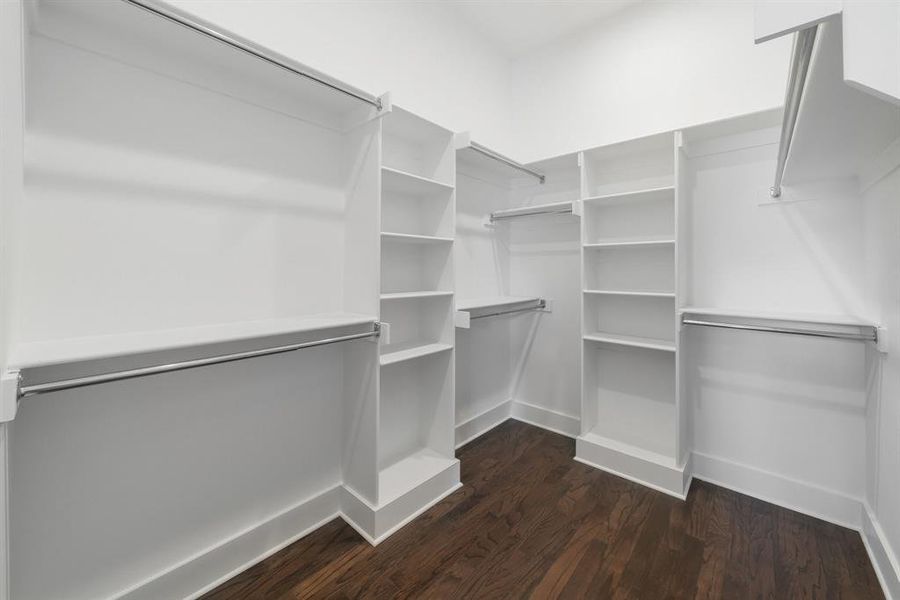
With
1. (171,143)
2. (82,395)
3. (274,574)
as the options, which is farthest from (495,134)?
(274,574)

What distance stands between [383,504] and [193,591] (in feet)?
2.66

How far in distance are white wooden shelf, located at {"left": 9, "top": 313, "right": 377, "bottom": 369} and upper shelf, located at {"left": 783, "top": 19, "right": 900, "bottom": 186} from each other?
1670mm

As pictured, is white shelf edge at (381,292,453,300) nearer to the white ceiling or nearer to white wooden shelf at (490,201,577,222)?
white wooden shelf at (490,201,577,222)

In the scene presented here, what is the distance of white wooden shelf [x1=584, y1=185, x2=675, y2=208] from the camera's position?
222cm

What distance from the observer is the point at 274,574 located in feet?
5.25

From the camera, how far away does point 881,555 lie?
61.8 inches

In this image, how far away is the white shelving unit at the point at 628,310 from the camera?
2.41 m

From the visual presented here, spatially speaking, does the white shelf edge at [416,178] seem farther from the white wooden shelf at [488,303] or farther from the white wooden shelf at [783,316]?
the white wooden shelf at [783,316]

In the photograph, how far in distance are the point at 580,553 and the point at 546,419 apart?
1370 mm

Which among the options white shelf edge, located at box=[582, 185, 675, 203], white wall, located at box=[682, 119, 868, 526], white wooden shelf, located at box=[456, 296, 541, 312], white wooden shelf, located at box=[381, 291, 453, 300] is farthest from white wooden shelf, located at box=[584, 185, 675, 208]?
white wooden shelf, located at box=[381, 291, 453, 300]

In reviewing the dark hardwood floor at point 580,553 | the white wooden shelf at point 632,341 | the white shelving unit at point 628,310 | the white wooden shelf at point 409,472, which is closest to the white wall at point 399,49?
the white shelving unit at point 628,310

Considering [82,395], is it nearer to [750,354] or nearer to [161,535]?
[161,535]

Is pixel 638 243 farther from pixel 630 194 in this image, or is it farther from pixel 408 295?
pixel 408 295

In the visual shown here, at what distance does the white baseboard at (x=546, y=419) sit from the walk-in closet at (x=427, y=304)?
40mm
